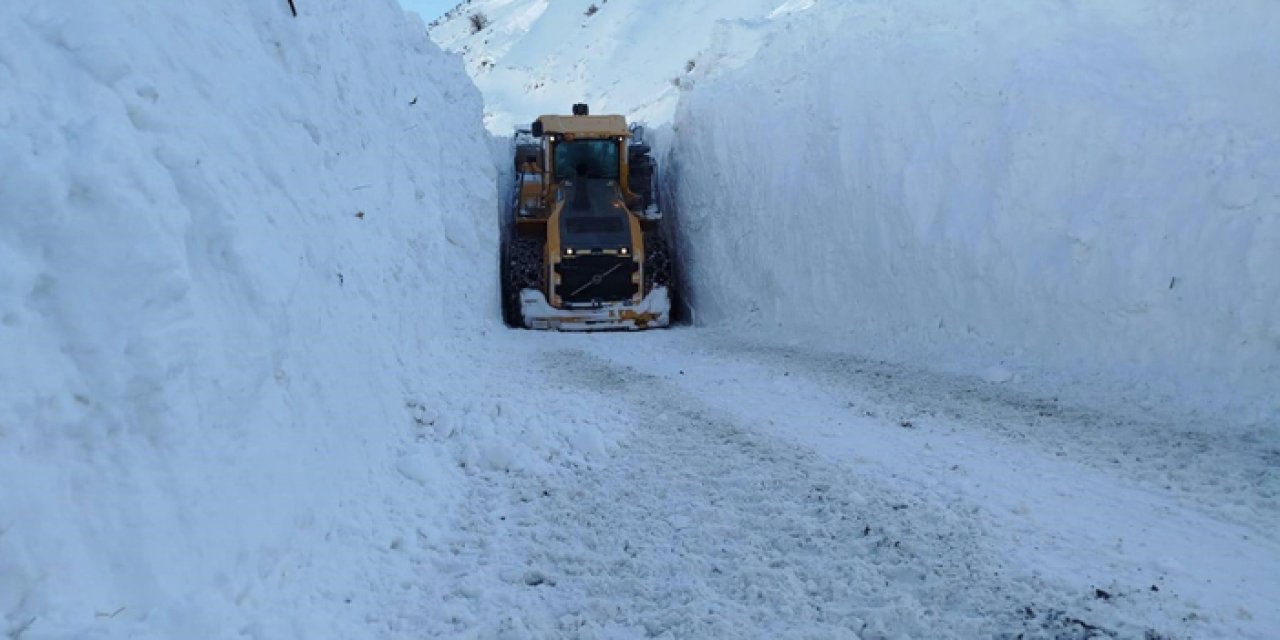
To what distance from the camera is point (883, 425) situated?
7.04m

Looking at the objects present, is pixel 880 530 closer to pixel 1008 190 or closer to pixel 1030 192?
pixel 1030 192

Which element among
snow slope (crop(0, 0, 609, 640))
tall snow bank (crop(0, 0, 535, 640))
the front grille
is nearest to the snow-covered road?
snow slope (crop(0, 0, 609, 640))

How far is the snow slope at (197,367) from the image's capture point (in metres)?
3.10

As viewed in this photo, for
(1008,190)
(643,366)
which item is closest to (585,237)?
(643,366)

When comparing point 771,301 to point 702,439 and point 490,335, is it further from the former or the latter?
point 702,439

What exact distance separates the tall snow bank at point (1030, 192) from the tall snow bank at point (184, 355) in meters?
5.69

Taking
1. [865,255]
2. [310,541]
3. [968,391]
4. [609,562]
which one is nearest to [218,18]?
[310,541]

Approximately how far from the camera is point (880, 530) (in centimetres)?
489

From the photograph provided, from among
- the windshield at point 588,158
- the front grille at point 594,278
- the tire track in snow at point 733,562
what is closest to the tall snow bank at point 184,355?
the tire track in snow at point 733,562

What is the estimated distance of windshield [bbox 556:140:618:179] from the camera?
15.9m

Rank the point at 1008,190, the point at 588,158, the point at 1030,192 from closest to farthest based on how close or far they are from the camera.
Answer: the point at 1030,192 < the point at 1008,190 < the point at 588,158

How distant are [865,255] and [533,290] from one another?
531cm

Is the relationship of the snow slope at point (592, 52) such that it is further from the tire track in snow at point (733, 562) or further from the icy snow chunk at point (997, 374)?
the tire track in snow at point (733, 562)

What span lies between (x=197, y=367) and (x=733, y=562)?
8.94 ft
